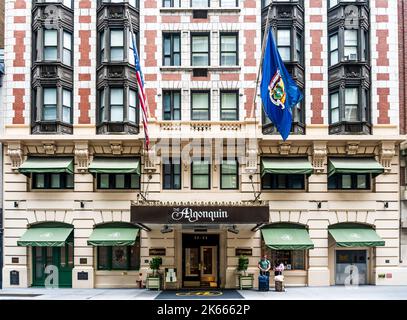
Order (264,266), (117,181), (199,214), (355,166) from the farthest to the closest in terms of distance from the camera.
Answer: (117,181), (355,166), (264,266), (199,214)

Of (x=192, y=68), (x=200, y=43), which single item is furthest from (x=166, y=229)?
(x=200, y=43)

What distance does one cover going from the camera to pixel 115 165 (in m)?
22.4

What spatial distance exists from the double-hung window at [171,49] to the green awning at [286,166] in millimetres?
6934

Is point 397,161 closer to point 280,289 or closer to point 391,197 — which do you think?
point 391,197

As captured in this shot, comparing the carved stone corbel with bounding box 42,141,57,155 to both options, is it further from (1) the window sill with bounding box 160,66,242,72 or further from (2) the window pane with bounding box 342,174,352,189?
(2) the window pane with bounding box 342,174,352,189

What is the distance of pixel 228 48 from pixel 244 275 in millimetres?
11546

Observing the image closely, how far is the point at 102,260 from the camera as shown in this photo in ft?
75.4

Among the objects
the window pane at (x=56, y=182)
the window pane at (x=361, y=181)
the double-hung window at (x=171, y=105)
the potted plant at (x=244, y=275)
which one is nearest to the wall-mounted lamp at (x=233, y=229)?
the potted plant at (x=244, y=275)

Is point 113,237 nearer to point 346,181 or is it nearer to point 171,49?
point 171,49

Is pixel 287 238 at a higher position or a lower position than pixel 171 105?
lower

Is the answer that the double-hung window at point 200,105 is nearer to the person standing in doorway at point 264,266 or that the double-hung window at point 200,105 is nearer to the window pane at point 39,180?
the person standing in doorway at point 264,266

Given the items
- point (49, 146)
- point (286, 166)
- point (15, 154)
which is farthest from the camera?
point (49, 146)
